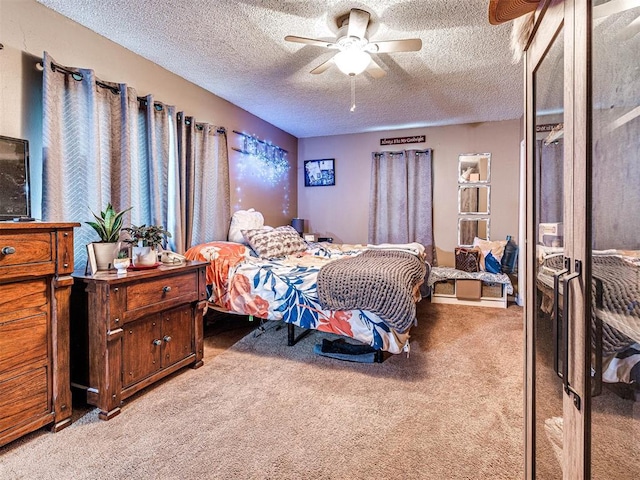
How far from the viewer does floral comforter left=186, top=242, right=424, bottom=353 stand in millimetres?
2344

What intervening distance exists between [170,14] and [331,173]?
3.47m

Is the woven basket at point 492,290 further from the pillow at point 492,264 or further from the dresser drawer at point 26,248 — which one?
the dresser drawer at point 26,248

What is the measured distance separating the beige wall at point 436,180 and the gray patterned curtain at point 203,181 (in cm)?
212

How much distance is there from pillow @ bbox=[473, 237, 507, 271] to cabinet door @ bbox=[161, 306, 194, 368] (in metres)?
3.60

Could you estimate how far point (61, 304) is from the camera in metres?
1.70

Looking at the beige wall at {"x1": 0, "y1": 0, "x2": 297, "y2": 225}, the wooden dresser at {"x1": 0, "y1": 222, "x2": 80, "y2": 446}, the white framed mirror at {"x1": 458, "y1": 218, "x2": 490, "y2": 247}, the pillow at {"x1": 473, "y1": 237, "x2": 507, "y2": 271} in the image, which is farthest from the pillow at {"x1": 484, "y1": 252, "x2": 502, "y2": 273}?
the wooden dresser at {"x1": 0, "y1": 222, "x2": 80, "y2": 446}

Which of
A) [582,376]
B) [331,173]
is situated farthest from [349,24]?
[331,173]

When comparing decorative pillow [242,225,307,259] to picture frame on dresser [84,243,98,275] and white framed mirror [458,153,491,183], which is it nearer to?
picture frame on dresser [84,243,98,275]

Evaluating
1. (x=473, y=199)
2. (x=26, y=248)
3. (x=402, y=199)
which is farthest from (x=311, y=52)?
(x=473, y=199)

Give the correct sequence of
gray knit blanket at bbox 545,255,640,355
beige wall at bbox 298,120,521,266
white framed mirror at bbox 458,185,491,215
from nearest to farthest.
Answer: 1. gray knit blanket at bbox 545,255,640,355
2. beige wall at bbox 298,120,521,266
3. white framed mirror at bbox 458,185,491,215

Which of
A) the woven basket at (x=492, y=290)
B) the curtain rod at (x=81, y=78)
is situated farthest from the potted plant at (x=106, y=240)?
the woven basket at (x=492, y=290)

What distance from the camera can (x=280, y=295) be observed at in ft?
8.70

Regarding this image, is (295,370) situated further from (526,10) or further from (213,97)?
(213,97)

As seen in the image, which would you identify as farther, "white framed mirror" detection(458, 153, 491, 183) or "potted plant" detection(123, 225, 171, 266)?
"white framed mirror" detection(458, 153, 491, 183)
